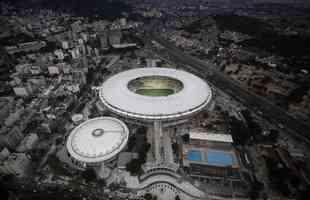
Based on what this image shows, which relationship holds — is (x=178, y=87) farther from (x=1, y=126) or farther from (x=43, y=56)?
(x=43, y=56)

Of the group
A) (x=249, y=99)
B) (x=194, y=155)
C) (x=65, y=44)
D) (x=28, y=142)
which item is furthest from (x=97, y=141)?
(x=65, y=44)

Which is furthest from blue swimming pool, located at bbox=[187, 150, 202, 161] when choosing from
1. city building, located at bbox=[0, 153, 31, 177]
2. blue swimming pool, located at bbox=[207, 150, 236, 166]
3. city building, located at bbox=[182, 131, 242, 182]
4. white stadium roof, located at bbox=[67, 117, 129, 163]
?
city building, located at bbox=[0, 153, 31, 177]

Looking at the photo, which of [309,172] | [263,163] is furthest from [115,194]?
[309,172]

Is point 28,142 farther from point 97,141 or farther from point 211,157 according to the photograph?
point 211,157

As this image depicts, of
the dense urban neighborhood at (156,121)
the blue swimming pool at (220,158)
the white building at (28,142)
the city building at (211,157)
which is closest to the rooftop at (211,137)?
the city building at (211,157)

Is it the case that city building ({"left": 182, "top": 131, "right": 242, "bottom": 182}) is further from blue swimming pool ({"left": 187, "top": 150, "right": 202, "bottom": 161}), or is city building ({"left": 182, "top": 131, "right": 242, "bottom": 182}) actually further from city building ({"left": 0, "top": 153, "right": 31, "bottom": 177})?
city building ({"left": 0, "top": 153, "right": 31, "bottom": 177})

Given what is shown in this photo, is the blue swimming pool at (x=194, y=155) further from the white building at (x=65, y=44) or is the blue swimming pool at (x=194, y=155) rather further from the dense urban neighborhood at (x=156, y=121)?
the white building at (x=65, y=44)
